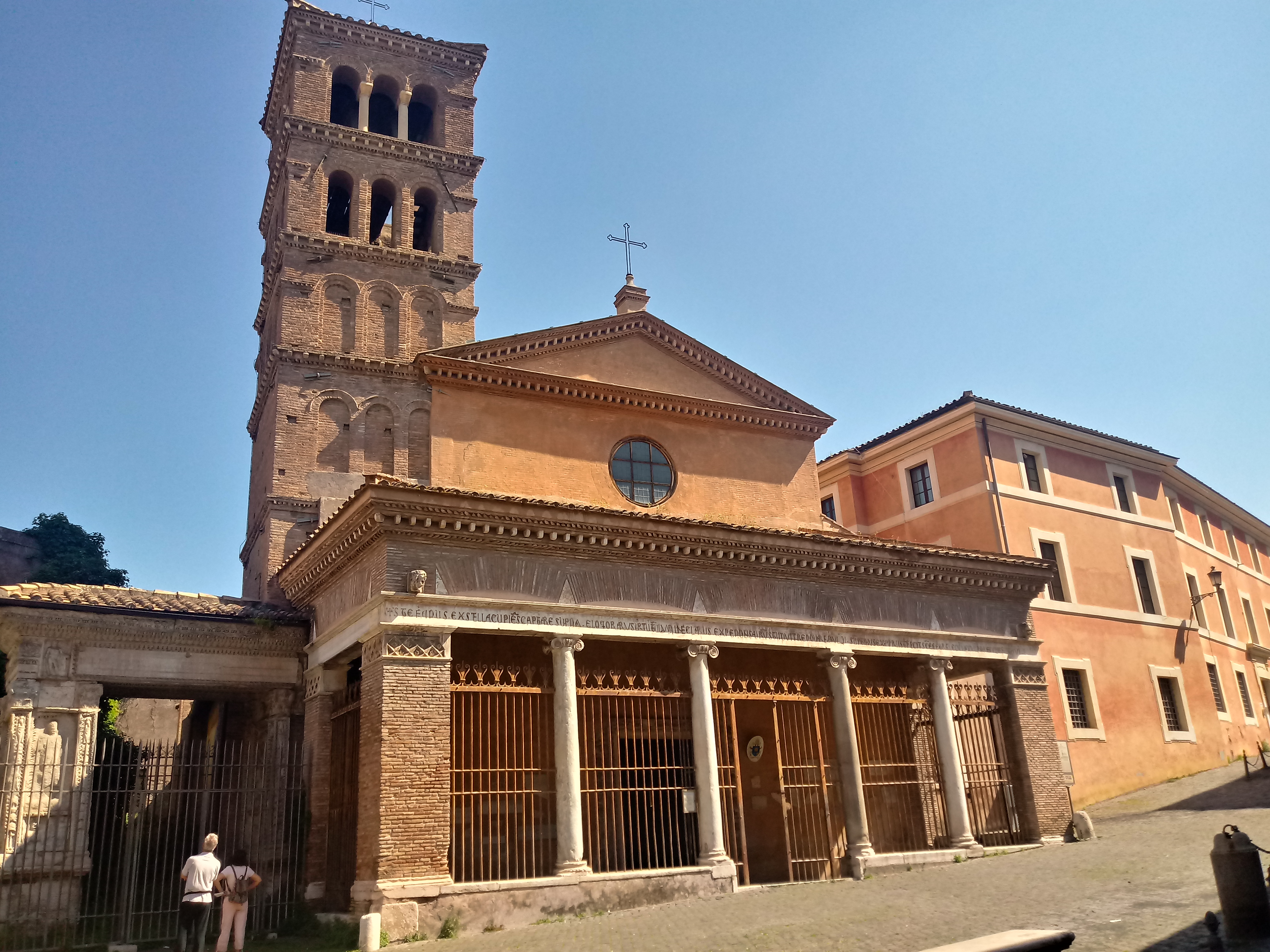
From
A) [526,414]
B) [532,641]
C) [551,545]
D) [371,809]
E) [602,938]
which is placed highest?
[526,414]

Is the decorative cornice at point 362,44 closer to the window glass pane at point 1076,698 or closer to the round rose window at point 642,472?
the round rose window at point 642,472

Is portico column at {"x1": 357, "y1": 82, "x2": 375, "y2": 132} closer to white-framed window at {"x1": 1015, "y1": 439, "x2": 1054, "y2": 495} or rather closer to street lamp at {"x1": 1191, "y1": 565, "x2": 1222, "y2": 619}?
white-framed window at {"x1": 1015, "y1": 439, "x2": 1054, "y2": 495}

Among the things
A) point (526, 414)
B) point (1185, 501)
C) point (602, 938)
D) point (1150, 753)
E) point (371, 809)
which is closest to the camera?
point (602, 938)

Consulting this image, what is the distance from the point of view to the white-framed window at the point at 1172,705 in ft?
76.6

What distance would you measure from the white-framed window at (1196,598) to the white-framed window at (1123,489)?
7.78ft

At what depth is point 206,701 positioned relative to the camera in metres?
20.0

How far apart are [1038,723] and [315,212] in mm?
16991

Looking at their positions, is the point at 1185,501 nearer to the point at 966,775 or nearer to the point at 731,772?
the point at 966,775

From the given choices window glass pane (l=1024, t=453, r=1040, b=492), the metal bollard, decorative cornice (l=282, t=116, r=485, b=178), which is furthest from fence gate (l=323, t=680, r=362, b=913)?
window glass pane (l=1024, t=453, r=1040, b=492)

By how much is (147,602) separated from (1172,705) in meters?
22.1

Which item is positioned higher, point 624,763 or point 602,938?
point 624,763

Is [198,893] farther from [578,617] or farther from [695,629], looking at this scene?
[695,629]

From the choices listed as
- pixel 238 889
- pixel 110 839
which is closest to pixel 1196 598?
pixel 238 889

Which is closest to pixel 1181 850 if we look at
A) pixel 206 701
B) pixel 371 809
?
pixel 371 809
